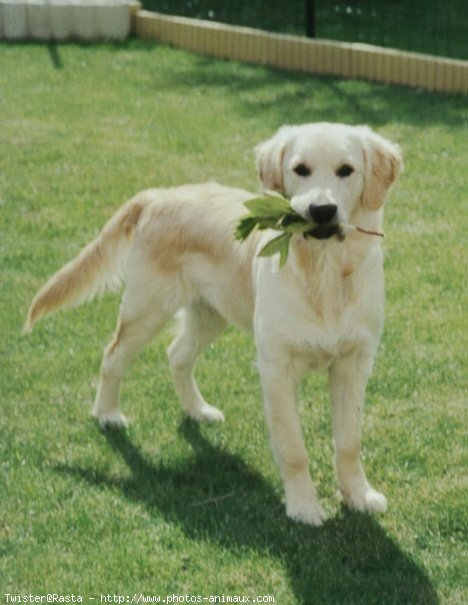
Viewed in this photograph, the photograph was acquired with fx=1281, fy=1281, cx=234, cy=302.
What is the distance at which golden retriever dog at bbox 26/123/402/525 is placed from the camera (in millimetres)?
4625

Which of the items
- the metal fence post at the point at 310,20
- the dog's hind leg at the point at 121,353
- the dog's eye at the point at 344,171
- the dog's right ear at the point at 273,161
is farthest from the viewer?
the metal fence post at the point at 310,20

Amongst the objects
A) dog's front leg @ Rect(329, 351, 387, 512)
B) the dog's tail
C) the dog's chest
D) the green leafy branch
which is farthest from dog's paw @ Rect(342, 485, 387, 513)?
the dog's tail

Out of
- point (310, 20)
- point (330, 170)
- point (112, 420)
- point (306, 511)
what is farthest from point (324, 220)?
point (310, 20)

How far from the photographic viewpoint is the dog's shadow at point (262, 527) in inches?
171

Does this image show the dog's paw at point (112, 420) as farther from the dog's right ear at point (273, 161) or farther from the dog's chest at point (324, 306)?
the dog's right ear at point (273, 161)

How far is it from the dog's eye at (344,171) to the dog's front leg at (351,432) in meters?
0.74

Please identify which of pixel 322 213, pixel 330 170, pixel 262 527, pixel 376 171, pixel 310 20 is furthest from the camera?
pixel 310 20

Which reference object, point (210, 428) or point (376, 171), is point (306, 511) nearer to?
point (210, 428)

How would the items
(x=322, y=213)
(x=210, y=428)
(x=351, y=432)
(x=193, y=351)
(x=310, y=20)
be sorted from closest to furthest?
1. (x=322, y=213)
2. (x=351, y=432)
3. (x=210, y=428)
4. (x=193, y=351)
5. (x=310, y=20)

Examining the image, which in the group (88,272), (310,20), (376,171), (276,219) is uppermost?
(376,171)

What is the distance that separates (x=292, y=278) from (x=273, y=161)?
440 mm

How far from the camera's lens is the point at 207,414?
19.0 feet

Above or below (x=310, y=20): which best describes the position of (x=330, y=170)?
above

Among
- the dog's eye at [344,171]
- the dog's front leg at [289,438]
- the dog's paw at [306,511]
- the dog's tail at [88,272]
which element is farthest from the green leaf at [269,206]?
the dog's tail at [88,272]
